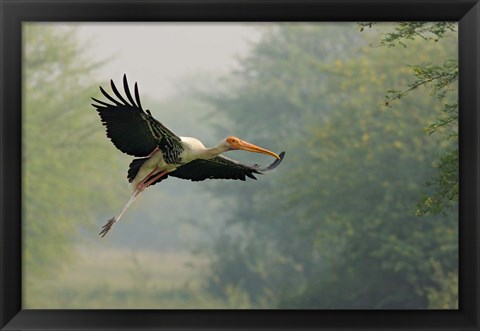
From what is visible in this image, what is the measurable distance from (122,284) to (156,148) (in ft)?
60.6

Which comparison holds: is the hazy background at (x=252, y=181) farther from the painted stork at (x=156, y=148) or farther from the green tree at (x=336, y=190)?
the painted stork at (x=156, y=148)

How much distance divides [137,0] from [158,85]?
66.1 feet

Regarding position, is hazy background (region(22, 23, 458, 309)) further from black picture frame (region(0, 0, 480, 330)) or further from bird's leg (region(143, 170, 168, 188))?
bird's leg (region(143, 170, 168, 188))

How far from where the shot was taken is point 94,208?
1858 cm

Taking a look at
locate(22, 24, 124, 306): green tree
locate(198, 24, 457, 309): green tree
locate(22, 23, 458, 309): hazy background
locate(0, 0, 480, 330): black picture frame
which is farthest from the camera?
locate(22, 24, 124, 306): green tree

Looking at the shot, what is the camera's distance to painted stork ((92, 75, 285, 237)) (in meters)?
3.98

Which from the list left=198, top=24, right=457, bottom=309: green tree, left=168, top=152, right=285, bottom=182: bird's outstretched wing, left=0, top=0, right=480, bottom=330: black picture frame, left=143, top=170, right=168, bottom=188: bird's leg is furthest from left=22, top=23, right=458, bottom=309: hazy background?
left=143, top=170, right=168, bottom=188: bird's leg

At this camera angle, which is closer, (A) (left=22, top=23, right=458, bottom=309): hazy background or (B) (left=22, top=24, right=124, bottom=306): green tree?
(A) (left=22, top=23, right=458, bottom=309): hazy background

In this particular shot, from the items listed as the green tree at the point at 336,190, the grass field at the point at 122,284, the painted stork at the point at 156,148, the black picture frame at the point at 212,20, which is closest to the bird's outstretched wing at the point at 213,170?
the painted stork at the point at 156,148

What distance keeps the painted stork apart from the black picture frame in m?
0.47

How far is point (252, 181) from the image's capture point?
20078mm

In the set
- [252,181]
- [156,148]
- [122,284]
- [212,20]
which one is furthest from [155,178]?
[122,284]

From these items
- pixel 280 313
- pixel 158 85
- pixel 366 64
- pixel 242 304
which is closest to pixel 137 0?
pixel 280 313

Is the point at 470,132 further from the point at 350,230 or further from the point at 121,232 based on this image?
the point at 121,232
